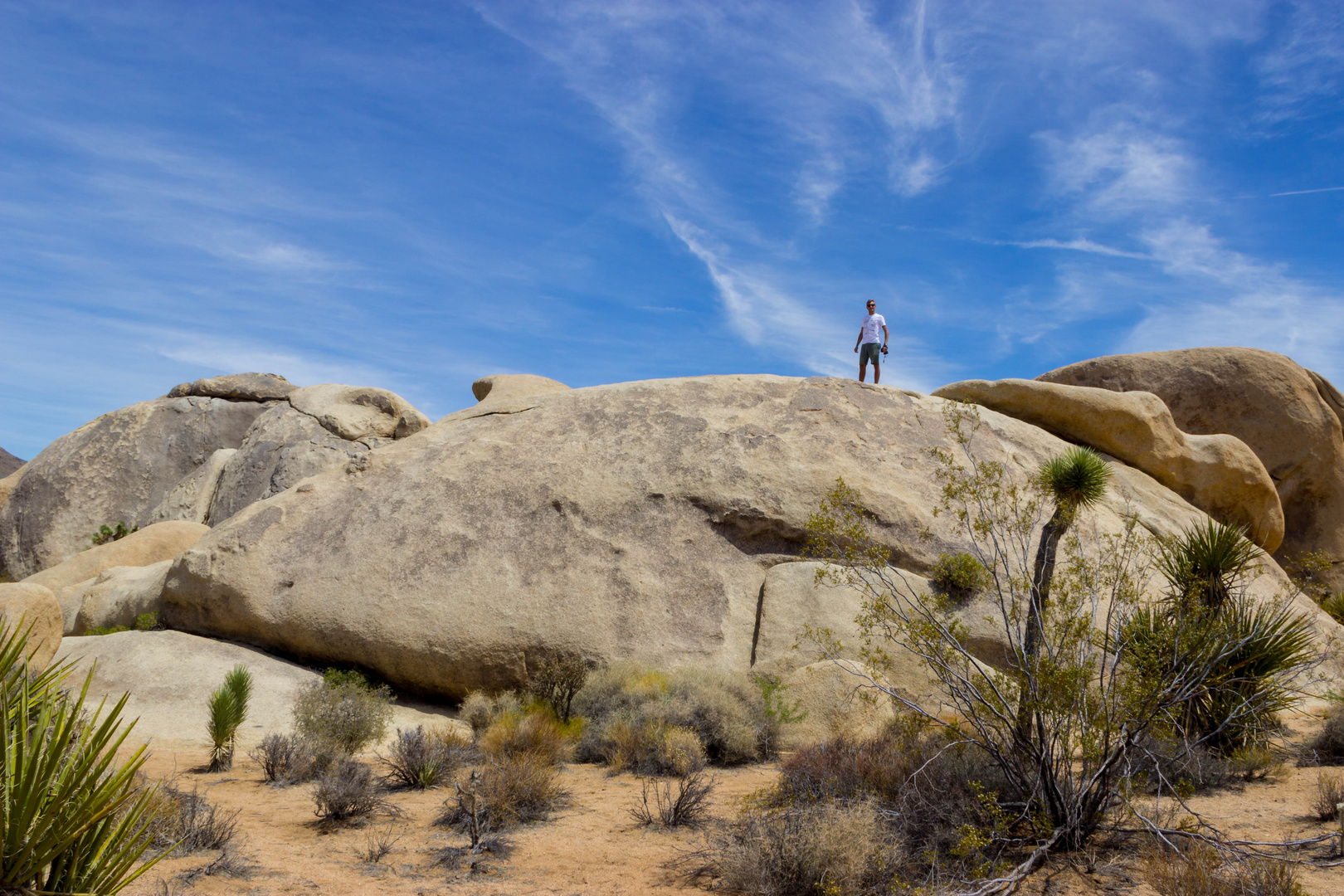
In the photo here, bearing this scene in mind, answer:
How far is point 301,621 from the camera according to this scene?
39.4 feet

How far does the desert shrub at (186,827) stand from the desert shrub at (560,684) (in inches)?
183

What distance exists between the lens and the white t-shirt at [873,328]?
1766 cm

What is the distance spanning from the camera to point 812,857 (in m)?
5.48

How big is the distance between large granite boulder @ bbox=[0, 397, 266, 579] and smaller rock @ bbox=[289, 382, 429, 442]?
4229mm

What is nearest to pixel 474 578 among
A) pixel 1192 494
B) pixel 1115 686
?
pixel 1115 686

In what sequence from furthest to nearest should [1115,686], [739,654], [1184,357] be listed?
[1184,357]
[739,654]
[1115,686]

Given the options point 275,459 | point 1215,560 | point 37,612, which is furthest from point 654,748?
point 275,459

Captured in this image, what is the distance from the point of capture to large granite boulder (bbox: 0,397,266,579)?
73.5 ft

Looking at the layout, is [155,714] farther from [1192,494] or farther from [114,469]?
[1192,494]

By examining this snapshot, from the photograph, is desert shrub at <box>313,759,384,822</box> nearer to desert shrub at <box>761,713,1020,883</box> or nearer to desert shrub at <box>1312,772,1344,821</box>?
desert shrub at <box>761,713,1020,883</box>

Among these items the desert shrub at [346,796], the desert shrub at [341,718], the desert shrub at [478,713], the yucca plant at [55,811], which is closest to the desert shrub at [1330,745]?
the desert shrub at [478,713]

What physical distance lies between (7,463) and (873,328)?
5009 cm

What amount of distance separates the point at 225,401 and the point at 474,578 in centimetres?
1685

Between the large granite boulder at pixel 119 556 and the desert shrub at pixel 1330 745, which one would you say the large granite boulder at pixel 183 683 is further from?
the desert shrub at pixel 1330 745
